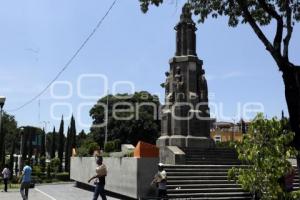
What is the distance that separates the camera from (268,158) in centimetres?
984

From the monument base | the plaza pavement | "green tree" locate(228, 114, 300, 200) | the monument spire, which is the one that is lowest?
the plaza pavement

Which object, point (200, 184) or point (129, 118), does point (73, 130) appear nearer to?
point (129, 118)

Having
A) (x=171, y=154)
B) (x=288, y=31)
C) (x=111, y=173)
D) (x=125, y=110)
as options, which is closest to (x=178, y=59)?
(x=171, y=154)

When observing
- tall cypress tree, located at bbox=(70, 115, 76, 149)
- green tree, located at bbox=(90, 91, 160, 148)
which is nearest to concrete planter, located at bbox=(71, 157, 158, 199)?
tall cypress tree, located at bbox=(70, 115, 76, 149)

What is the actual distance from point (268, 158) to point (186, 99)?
18.0 m

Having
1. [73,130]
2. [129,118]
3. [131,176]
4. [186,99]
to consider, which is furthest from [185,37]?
[129,118]

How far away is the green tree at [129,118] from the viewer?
219ft

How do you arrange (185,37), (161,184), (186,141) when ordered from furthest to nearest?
(185,37), (186,141), (161,184)

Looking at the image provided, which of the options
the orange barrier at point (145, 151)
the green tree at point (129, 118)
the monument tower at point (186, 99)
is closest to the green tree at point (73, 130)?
the green tree at point (129, 118)

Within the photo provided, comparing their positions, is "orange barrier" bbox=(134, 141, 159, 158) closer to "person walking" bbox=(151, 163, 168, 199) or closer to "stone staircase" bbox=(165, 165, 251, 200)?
"stone staircase" bbox=(165, 165, 251, 200)

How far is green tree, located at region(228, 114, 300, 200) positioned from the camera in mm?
9797

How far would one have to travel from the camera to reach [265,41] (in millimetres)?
11016

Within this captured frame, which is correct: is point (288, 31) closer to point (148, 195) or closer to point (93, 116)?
point (148, 195)

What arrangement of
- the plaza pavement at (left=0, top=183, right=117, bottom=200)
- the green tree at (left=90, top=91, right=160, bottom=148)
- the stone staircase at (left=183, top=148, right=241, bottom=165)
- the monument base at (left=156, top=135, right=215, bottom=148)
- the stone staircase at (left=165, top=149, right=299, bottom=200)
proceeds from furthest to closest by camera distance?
the green tree at (left=90, top=91, right=160, bottom=148) < the monument base at (left=156, top=135, right=215, bottom=148) < the stone staircase at (left=183, top=148, right=241, bottom=165) < the plaza pavement at (left=0, top=183, right=117, bottom=200) < the stone staircase at (left=165, top=149, right=299, bottom=200)
